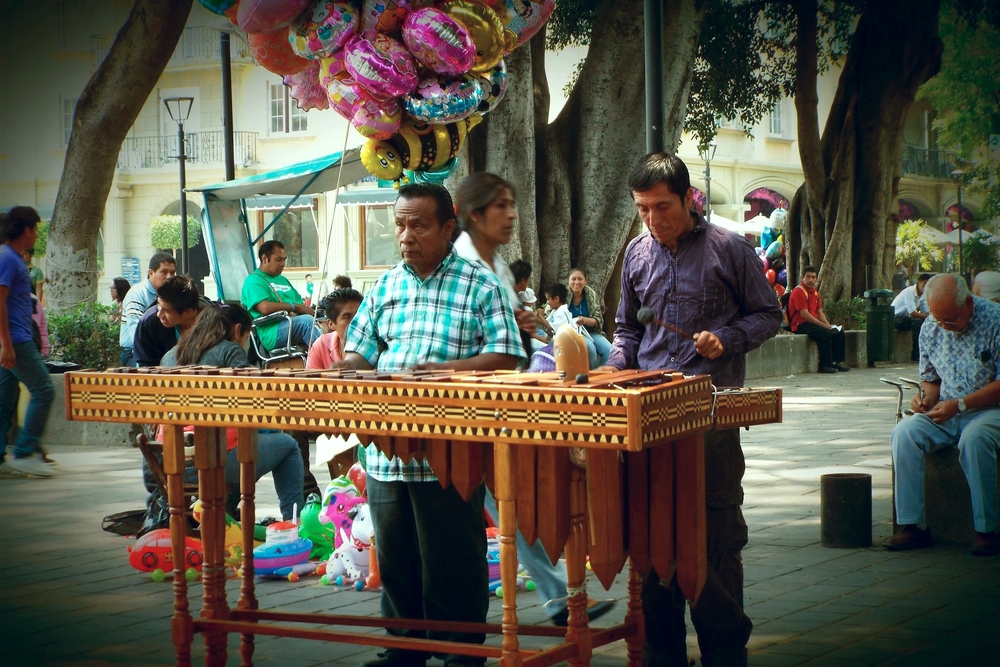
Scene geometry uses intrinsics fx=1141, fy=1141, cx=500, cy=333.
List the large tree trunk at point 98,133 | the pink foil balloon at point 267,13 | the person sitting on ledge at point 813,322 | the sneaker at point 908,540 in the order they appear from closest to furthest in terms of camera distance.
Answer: the pink foil balloon at point 267,13, the sneaker at point 908,540, the large tree trunk at point 98,133, the person sitting on ledge at point 813,322

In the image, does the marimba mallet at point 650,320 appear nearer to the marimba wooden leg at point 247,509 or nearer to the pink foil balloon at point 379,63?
the marimba wooden leg at point 247,509

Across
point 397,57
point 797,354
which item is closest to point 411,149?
point 397,57

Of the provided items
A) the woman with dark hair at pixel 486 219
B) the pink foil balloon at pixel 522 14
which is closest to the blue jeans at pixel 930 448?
the woman with dark hair at pixel 486 219

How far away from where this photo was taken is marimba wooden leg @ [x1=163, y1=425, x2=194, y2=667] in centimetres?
450

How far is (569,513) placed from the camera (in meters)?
3.91

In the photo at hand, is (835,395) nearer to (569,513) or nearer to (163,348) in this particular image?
(163,348)

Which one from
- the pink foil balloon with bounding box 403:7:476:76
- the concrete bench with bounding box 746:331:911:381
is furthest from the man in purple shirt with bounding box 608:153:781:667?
the concrete bench with bounding box 746:331:911:381

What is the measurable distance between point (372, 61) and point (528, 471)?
3181 millimetres

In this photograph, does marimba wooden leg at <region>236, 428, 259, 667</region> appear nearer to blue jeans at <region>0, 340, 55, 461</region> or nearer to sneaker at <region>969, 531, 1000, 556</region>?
sneaker at <region>969, 531, 1000, 556</region>

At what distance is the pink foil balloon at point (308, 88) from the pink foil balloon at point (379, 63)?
2.15ft

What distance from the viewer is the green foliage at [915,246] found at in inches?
1590

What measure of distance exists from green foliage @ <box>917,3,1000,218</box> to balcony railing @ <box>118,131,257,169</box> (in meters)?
19.0

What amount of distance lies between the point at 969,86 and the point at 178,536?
26449mm

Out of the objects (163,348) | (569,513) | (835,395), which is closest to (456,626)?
(569,513)
